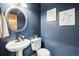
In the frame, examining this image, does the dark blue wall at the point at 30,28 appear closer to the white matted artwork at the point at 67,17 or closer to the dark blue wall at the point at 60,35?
the dark blue wall at the point at 60,35

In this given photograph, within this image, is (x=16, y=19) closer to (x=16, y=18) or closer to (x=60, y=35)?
(x=16, y=18)

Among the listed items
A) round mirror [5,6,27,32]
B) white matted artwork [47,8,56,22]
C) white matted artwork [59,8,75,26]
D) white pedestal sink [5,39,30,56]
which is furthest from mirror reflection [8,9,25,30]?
white matted artwork [59,8,75,26]

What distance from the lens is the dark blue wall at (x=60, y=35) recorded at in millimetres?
1557

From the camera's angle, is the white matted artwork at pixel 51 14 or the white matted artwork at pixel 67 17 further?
the white matted artwork at pixel 51 14

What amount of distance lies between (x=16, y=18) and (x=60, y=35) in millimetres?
636

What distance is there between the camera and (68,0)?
1603 millimetres

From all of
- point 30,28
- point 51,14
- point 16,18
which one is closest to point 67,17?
point 51,14

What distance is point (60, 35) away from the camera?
1.65 m

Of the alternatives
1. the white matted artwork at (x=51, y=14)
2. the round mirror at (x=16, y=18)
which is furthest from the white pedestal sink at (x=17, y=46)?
the white matted artwork at (x=51, y=14)

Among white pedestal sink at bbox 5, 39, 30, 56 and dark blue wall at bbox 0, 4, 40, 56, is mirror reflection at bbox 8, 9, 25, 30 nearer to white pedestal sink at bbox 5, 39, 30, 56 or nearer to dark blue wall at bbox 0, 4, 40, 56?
dark blue wall at bbox 0, 4, 40, 56

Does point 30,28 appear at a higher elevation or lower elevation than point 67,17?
lower

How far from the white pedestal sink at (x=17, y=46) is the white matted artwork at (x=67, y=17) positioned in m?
0.53

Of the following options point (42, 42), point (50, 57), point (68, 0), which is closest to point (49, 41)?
point (42, 42)

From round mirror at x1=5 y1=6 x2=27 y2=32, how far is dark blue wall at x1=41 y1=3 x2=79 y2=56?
258mm
